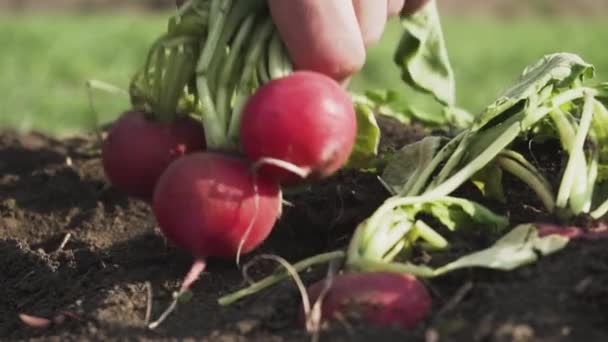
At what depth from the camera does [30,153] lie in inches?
171

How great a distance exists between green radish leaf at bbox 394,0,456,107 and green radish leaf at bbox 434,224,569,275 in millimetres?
1520

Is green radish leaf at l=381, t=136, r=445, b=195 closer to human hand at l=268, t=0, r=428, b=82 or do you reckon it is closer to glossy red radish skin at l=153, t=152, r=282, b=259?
human hand at l=268, t=0, r=428, b=82

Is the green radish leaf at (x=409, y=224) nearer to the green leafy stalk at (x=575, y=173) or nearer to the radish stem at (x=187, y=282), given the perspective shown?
the green leafy stalk at (x=575, y=173)

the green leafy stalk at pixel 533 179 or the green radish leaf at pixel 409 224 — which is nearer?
the green radish leaf at pixel 409 224

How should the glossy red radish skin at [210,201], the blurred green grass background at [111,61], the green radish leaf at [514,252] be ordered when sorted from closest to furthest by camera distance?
the green radish leaf at [514,252], the glossy red radish skin at [210,201], the blurred green grass background at [111,61]

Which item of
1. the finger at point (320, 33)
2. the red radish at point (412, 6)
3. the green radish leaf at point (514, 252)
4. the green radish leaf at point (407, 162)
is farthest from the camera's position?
the red radish at point (412, 6)

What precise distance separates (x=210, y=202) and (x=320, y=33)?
0.51 meters

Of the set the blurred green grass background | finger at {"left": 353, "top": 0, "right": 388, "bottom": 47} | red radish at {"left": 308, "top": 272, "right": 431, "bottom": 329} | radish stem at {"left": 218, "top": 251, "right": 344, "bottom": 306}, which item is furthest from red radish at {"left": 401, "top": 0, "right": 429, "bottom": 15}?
the blurred green grass background

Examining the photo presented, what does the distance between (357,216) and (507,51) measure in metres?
12.3

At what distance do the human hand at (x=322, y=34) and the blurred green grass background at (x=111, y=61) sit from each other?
141 inches

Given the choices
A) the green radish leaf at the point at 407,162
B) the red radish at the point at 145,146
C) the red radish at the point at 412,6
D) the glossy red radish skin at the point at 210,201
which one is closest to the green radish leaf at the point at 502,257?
the glossy red radish skin at the point at 210,201

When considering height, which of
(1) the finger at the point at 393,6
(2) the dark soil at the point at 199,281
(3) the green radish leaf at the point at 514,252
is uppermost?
(1) the finger at the point at 393,6

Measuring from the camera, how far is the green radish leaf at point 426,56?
12.3 ft

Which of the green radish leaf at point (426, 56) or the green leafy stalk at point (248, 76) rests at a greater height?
the green leafy stalk at point (248, 76)
